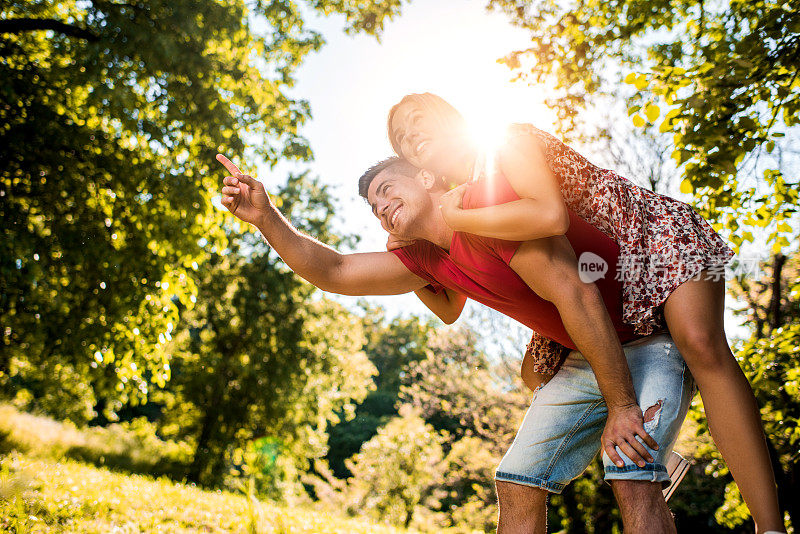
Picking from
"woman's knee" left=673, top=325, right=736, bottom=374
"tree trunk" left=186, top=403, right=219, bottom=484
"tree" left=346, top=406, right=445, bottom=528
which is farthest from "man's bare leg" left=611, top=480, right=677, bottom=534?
"tree trunk" left=186, top=403, right=219, bottom=484

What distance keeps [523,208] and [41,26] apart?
977cm

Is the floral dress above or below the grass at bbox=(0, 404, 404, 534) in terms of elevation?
above

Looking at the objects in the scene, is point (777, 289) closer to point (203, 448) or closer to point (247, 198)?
point (247, 198)

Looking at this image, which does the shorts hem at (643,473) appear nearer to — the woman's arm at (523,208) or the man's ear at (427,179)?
the woman's arm at (523,208)

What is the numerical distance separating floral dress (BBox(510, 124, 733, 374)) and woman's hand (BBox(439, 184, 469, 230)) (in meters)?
0.27

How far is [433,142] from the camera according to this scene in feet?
7.65

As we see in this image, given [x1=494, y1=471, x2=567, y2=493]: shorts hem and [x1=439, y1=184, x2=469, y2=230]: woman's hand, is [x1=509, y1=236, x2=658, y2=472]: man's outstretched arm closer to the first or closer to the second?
[x1=439, y1=184, x2=469, y2=230]: woman's hand

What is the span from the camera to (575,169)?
6.57 ft

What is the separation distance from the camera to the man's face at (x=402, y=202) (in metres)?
2.26

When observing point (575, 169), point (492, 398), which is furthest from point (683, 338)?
point (492, 398)

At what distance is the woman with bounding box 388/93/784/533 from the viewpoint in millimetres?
1738

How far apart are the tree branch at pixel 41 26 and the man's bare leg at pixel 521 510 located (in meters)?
9.04

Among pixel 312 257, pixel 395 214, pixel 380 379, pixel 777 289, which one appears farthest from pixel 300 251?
pixel 380 379

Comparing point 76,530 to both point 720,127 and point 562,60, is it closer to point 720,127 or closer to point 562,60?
point 720,127
